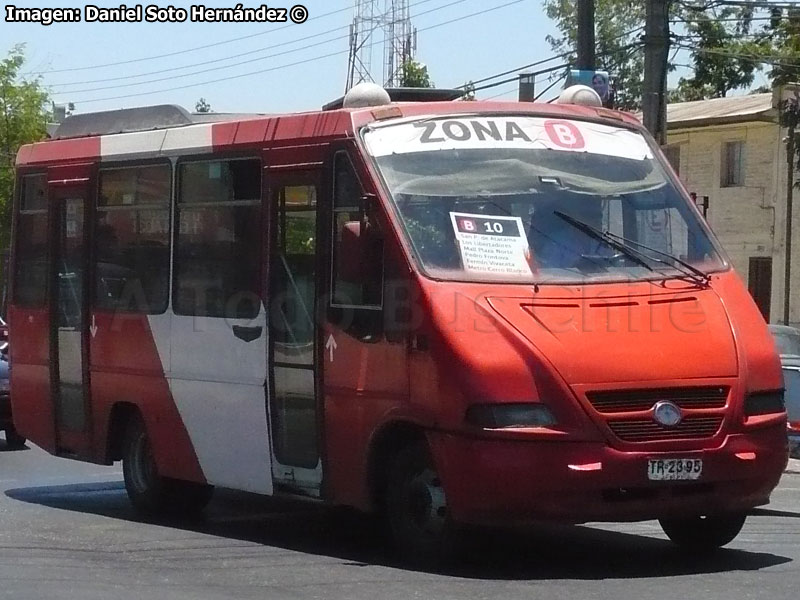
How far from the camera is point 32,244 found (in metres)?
14.7

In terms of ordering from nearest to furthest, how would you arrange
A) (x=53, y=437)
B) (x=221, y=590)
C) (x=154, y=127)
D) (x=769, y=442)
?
(x=221, y=590) → (x=769, y=442) → (x=154, y=127) → (x=53, y=437)

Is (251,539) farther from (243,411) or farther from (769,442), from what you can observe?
(769,442)

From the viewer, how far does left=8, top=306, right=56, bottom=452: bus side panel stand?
14.3 m

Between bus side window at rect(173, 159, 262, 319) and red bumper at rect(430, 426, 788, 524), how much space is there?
249cm

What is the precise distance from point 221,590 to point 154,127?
5050mm

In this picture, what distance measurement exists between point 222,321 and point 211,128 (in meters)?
1.41

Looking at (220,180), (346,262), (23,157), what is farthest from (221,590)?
(23,157)

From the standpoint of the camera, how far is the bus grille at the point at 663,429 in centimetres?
949

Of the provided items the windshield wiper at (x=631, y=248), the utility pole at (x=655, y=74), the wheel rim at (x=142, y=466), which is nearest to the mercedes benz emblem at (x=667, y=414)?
the windshield wiper at (x=631, y=248)

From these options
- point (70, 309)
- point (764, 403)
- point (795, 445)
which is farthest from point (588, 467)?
point (795, 445)

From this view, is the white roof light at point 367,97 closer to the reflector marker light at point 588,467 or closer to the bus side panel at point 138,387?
the bus side panel at point 138,387

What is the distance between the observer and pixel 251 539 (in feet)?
38.6

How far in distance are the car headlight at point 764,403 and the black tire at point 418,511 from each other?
1779mm

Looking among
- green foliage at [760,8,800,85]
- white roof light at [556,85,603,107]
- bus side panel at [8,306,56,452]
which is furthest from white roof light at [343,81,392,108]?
green foliage at [760,8,800,85]
